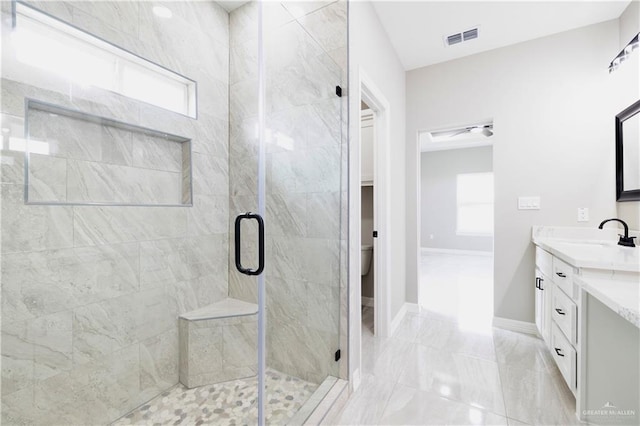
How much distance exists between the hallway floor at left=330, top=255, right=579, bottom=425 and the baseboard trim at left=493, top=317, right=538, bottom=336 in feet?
0.24

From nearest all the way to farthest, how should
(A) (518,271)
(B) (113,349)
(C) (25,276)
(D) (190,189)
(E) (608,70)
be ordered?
(C) (25,276) < (B) (113,349) < (D) (190,189) < (E) (608,70) < (A) (518,271)

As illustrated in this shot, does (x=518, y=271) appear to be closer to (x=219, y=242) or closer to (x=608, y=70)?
(x=608, y=70)

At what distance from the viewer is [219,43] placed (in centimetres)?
240

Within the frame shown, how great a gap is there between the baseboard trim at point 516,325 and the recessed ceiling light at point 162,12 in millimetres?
3848

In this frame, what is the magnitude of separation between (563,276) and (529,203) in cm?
113

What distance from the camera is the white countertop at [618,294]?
0.92 m

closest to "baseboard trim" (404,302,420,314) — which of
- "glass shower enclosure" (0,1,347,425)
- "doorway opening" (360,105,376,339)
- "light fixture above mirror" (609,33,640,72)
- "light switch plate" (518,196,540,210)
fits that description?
"doorway opening" (360,105,376,339)

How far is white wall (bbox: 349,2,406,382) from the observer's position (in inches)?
73.2

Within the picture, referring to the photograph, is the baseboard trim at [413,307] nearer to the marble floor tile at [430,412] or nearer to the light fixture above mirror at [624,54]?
the marble floor tile at [430,412]

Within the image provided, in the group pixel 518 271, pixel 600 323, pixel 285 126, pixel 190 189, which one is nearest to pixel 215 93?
pixel 190 189

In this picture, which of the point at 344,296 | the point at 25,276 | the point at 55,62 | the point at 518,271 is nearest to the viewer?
the point at 25,276

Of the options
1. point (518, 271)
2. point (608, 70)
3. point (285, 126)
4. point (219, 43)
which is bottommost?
point (518, 271)

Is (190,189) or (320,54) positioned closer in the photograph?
(320,54)

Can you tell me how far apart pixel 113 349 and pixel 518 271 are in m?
3.32
